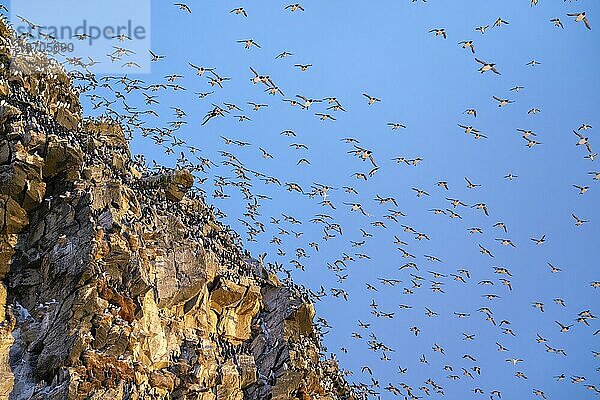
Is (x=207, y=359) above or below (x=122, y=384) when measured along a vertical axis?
below

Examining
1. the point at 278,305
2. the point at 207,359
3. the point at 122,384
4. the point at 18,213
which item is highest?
the point at 18,213

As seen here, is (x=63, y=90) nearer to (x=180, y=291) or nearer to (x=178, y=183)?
(x=178, y=183)

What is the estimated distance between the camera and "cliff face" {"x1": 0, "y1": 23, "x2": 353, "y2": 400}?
24781 mm

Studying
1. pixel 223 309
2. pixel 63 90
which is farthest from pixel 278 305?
pixel 63 90

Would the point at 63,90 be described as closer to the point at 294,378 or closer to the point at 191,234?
the point at 191,234

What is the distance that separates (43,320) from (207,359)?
28.3ft

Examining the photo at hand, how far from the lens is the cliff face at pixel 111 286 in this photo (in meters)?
24.8

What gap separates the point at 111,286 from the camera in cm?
2686

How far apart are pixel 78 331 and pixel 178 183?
16.4 metres

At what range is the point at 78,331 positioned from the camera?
24.8 metres

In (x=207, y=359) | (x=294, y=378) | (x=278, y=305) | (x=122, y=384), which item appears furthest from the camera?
(x=278, y=305)

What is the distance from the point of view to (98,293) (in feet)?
86.2

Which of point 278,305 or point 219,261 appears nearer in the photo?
point 219,261

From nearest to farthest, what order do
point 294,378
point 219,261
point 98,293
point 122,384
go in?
point 122,384
point 98,293
point 294,378
point 219,261
